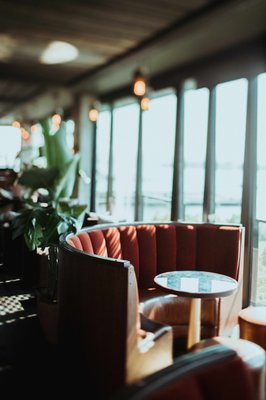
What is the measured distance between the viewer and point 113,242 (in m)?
3.53

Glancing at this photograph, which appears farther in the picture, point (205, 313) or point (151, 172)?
point (151, 172)

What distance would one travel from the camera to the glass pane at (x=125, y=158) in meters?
6.69

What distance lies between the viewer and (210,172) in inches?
190

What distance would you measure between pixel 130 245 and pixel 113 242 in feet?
0.65

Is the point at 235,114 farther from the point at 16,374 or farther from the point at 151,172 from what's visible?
the point at 16,374

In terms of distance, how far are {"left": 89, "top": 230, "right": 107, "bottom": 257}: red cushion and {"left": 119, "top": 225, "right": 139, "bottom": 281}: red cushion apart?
0.24 m

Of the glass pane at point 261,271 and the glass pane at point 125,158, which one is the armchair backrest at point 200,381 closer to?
the glass pane at point 261,271

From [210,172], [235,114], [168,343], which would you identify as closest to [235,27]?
[235,114]

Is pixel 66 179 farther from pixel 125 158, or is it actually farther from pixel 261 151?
pixel 125 158

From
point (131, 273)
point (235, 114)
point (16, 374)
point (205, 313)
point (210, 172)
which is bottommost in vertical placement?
point (16, 374)

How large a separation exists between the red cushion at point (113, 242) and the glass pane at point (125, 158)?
2.88m

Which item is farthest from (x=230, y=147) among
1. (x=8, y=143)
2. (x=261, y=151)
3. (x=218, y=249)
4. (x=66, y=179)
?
(x=8, y=143)

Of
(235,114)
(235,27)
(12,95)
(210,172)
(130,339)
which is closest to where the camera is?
(130,339)

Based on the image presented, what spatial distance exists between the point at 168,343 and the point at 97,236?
46.5 inches
